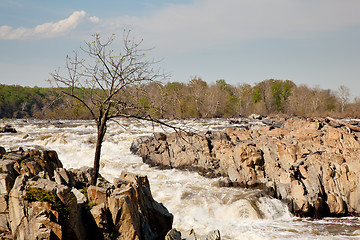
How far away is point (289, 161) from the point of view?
15.8m

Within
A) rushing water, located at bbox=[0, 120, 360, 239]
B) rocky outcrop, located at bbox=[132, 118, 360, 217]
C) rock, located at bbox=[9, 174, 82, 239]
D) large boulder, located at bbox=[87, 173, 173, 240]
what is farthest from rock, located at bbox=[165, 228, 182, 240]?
rushing water, located at bbox=[0, 120, 360, 239]

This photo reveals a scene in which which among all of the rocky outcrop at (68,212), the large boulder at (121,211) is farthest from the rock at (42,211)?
the large boulder at (121,211)

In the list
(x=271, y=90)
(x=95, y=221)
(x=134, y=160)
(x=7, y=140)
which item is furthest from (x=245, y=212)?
(x=271, y=90)

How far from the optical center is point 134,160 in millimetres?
22234

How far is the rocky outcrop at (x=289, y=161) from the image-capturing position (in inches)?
495

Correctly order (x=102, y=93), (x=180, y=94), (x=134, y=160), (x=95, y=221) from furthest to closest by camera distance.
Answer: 1. (x=134, y=160)
2. (x=102, y=93)
3. (x=180, y=94)
4. (x=95, y=221)

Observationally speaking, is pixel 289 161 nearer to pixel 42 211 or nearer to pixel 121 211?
pixel 121 211

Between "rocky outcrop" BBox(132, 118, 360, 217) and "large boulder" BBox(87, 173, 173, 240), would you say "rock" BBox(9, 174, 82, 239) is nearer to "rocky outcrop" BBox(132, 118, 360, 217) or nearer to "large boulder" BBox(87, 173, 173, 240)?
"large boulder" BBox(87, 173, 173, 240)

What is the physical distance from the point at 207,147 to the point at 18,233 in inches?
606

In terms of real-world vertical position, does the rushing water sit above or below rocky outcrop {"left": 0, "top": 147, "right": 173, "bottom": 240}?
below

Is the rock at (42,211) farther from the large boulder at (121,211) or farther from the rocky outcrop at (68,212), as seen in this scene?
the large boulder at (121,211)

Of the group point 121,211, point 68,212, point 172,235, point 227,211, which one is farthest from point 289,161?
point 68,212

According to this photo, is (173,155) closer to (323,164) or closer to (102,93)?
(323,164)

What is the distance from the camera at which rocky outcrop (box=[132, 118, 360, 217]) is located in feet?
41.2
